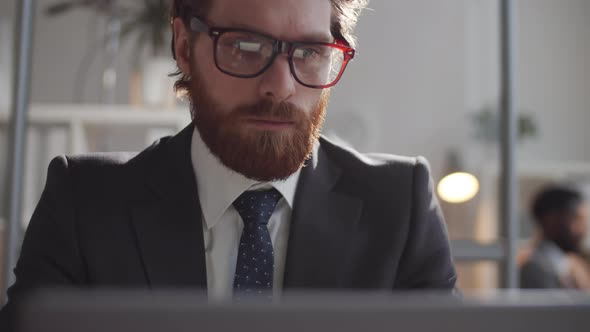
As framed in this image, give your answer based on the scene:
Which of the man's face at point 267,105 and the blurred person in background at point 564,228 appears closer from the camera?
the man's face at point 267,105

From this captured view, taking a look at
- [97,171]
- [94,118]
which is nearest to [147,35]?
[94,118]

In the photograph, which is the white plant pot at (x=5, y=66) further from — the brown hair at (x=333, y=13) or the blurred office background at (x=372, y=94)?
the brown hair at (x=333, y=13)

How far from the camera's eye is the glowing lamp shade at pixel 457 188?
6.10 ft

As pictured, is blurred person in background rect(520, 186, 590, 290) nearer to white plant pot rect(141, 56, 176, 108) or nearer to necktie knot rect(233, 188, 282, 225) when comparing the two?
white plant pot rect(141, 56, 176, 108)

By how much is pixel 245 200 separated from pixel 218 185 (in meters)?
0.06

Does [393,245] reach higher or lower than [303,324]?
lower

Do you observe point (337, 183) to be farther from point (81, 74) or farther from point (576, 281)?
point (576, 281)

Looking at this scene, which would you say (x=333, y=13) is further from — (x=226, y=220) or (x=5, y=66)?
(x=5, y=66)

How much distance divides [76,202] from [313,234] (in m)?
0.40

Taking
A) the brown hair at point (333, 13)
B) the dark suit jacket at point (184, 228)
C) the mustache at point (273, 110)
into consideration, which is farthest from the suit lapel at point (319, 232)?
the brown hair at point (333, 13)

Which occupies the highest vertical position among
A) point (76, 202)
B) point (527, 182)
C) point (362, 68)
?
point (362, 68)

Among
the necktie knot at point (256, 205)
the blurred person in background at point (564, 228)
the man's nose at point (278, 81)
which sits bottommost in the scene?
the blurred person in background at point (564, 228)

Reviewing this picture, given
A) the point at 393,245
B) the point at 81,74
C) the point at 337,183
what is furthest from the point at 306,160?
the point at 81,74

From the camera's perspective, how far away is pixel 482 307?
11.9 inches
